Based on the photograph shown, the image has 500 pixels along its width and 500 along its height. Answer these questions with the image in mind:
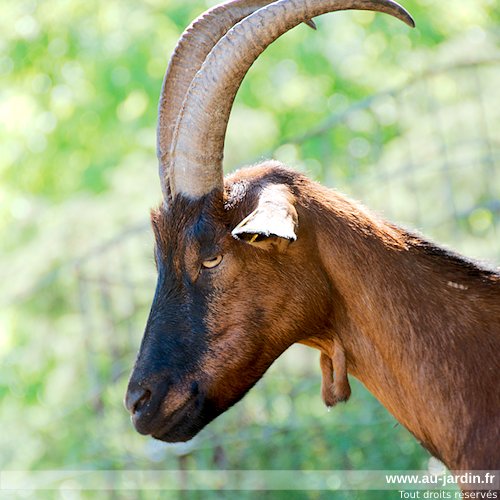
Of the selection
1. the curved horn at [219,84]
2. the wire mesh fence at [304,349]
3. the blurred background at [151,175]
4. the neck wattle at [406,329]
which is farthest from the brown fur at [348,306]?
the wire mesh fence at [304,349]

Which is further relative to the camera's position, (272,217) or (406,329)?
(406,329)

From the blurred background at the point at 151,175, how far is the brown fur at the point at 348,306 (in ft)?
11.3

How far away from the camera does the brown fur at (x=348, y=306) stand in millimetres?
3971

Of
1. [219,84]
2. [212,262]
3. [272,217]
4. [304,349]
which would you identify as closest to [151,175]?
[304,349]

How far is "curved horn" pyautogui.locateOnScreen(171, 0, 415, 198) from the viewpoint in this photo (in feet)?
13.9

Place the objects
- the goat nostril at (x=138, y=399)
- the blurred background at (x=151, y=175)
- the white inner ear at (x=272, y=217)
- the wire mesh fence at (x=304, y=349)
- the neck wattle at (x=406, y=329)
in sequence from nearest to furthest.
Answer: the white inner ear at (x=272, y=217) < the neck wattle at (x=406, y=329) < the goat nostril at (x=138, y=399) < the wire mesh fence at (x=304, y=349) < the blurred background at (x=151, y=175)

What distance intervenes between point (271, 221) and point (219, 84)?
0.88 meters

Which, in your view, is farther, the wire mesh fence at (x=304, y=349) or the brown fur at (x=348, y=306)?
the wire mesh fence at (x=304, y=349)

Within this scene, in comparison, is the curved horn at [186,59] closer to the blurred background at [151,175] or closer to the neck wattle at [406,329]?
the neck wattle at [406,329]

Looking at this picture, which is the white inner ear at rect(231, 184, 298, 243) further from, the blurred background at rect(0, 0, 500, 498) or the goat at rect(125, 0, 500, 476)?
the blurred background at rect(0, 0, 500, 498)

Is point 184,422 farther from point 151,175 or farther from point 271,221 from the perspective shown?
point 151,175

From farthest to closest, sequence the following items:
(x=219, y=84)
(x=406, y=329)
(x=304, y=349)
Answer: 1. (x=304, y=349)
2. (x=219, y=84)
3. (x=406, y=329)

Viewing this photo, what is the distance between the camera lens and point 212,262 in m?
4.15

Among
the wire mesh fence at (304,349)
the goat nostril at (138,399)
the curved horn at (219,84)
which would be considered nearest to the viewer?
the goat nostril at (138,399)
